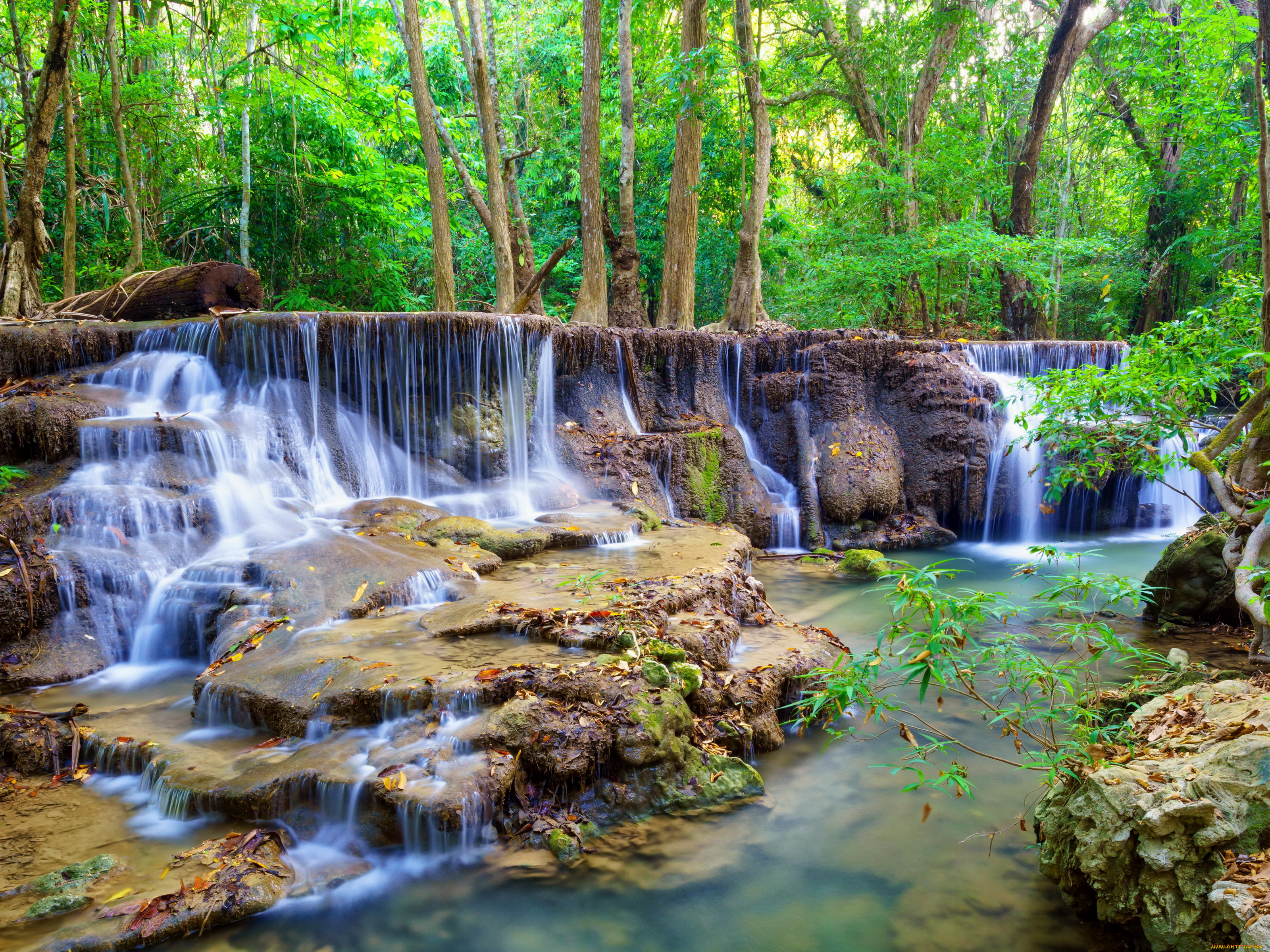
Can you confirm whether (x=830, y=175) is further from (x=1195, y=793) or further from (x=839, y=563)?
(x=1195, y=793)

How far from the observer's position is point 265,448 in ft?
25.3

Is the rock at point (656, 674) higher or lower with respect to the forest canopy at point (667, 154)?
lower

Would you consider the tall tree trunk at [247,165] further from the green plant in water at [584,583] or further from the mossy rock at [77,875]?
the mossy rock at [77,875]

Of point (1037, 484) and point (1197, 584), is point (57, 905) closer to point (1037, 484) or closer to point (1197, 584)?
point (1197, 584)

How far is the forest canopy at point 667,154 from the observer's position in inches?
484

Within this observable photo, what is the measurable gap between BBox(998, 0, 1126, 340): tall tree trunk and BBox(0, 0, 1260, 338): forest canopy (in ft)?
0.21

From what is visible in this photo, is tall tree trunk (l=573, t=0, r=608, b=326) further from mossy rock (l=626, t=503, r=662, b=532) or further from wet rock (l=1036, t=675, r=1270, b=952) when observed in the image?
wet rock (l=1036, t=675, r=1270, b=952)

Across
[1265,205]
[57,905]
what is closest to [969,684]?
[1265,205]

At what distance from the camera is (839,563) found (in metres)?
9.56

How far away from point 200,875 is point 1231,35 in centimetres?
1751

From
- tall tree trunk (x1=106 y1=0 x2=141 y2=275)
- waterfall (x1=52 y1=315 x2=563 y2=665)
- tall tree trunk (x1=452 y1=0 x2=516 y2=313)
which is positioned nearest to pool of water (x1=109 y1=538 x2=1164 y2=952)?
waterfall (x1=52 y1=315 x2=563 y2=665)

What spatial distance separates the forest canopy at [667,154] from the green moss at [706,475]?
3433 millimetres

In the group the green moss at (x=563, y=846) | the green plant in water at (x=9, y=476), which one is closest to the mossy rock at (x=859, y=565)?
the green moss at (x=563, y=846)

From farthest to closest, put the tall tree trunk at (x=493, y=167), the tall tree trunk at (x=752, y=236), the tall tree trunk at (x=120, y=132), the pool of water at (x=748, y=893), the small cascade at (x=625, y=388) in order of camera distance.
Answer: the tall tree trunk at (x=752, y=236) < the tall tree trunk at (x=493, y=167) < the tall tree trunk at (x=120, y=132) < the small cascade at (x=625, y=388) < the pool of water at (x=748, y=893)
